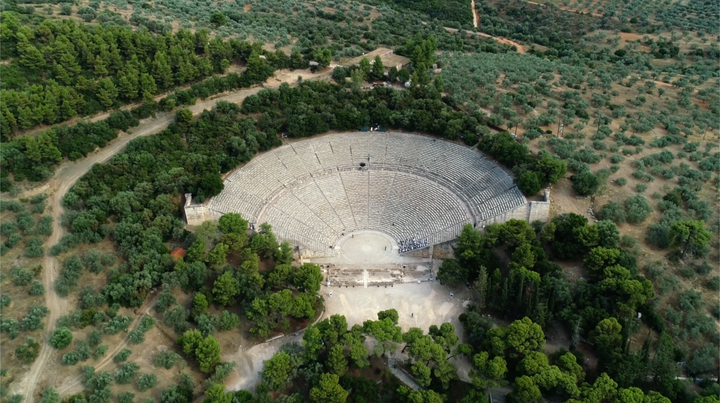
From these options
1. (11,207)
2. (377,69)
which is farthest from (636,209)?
(11,207)

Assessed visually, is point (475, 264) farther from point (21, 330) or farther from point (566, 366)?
point (21, 330)

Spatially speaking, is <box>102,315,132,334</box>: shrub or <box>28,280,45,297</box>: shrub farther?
<box>28,280,45,297</box>: shrub

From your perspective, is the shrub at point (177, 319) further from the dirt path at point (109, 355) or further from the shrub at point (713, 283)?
the shrub at point (713, 283)

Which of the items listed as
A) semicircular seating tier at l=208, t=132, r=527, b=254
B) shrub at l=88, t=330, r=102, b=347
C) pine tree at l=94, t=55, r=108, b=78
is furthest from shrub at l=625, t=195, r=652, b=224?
pine tree at l=94, t=55, r=108, b=78

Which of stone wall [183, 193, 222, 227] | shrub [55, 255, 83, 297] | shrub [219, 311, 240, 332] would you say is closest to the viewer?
shrub [219, 311, 240, 332]

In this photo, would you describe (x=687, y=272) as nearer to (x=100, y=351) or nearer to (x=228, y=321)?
(x=228, y=321)

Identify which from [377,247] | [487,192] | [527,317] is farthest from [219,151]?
[527,317]

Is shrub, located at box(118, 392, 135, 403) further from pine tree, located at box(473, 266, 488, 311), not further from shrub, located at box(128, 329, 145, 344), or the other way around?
pine tree, located at box(473, 266, 488, 311)
